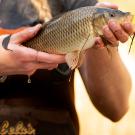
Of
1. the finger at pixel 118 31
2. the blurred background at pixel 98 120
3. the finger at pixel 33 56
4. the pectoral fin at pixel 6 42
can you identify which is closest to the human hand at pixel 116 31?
the finger at pixel 118 31

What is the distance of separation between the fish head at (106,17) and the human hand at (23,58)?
124 mm

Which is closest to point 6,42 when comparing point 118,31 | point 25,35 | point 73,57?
point 25,35

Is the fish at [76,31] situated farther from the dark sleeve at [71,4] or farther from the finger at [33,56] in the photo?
the dark sleeve at [71,4]

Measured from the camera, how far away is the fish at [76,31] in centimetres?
97

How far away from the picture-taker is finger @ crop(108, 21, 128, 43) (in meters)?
0.96

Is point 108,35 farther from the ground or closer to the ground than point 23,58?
farther from the ground

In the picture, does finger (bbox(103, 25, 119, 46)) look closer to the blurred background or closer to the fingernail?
the fingernail

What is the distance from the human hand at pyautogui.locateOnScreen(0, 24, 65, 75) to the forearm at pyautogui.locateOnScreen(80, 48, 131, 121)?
17 centimetres

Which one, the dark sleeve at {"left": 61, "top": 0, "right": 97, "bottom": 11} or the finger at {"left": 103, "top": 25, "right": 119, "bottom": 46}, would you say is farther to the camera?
the dark sleeve at {"left": 61, "top": 0, "right": 97, "bottom": 11}

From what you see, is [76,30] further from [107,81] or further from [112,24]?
[107,81]

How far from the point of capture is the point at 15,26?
1182 mm

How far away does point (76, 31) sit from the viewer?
0.98 m

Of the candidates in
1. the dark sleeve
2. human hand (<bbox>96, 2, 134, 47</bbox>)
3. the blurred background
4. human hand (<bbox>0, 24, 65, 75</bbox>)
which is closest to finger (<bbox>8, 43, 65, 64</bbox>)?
human hand (<bbox>0, 24, 65, 75</bbox>)

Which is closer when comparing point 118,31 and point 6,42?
point 118,31
